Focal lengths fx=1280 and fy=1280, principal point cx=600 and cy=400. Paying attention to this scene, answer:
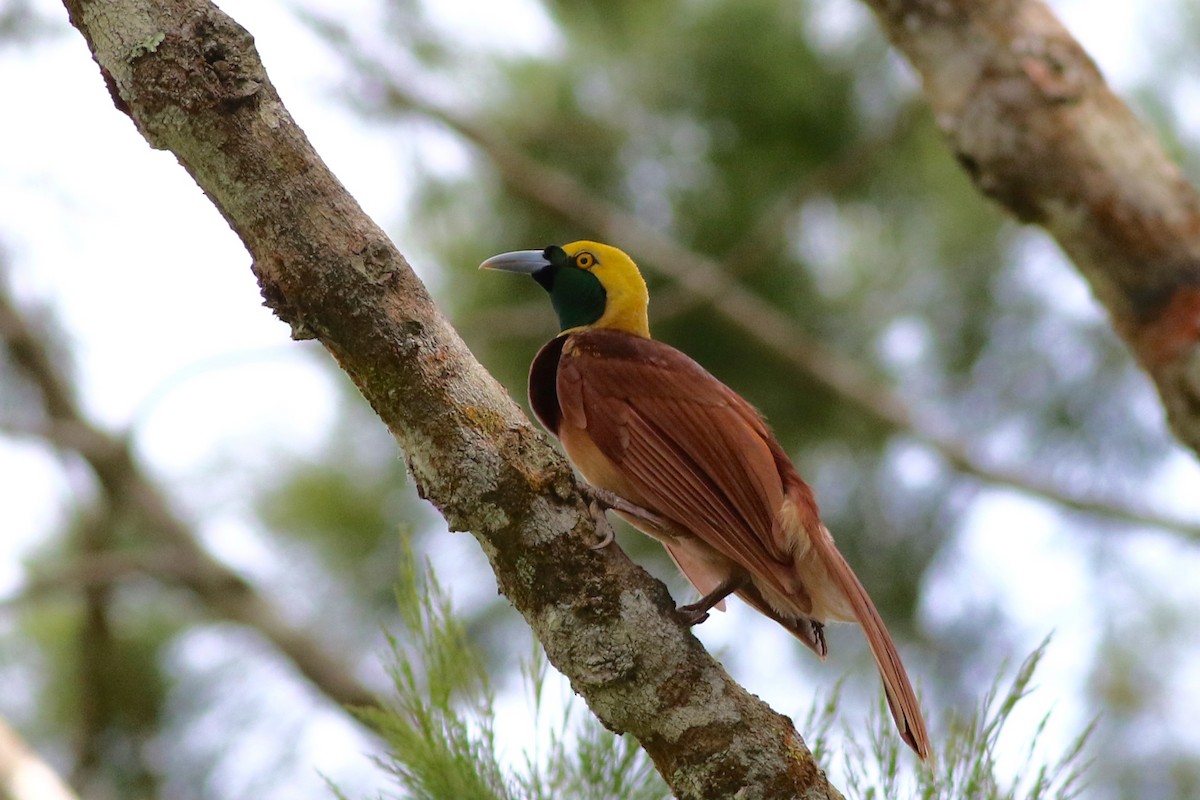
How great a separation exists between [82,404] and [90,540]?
72 cm

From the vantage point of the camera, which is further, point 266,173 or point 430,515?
point 430,515

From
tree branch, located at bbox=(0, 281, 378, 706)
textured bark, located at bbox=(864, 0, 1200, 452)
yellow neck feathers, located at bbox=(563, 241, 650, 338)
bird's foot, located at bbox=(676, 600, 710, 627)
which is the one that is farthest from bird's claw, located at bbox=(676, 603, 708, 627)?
tree branch, located at bbox=(0, 281, 378, 706)

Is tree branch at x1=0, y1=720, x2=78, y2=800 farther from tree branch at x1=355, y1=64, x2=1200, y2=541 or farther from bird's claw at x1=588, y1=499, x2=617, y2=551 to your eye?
tree branch at x1=355, y1=64, x2=1200, y2=541

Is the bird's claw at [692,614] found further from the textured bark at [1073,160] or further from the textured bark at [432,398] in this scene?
the textured bark at [1073,160]

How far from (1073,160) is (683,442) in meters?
1.19

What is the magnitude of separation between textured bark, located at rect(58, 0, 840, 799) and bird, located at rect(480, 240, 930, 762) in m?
0.32

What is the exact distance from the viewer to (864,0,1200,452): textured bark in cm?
291

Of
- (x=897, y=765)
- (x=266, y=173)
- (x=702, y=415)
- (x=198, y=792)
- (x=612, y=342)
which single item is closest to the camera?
(x=266, y=173)

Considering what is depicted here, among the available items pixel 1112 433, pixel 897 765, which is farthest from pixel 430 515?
pixel 897 765

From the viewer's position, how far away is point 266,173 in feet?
6.64

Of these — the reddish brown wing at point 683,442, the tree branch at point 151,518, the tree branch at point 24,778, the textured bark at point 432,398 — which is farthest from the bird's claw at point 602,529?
the tree branch at point 151,518

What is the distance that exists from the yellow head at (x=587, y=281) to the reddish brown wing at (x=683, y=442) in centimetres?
61

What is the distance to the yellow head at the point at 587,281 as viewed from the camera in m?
3.67

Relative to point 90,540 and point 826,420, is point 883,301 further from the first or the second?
point 90,540
